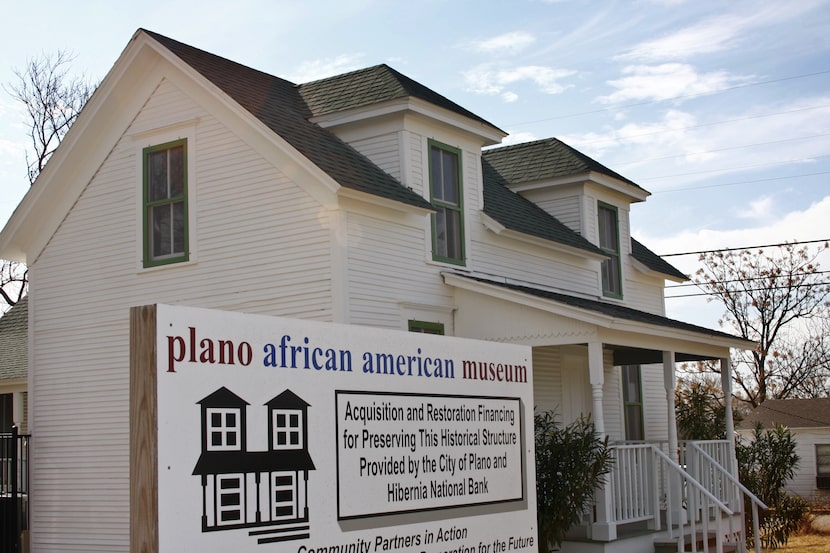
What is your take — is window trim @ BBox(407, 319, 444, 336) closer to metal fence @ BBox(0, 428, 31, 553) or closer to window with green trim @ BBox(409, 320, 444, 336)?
window with green trim @ BBox(409, 320, 444, 336)

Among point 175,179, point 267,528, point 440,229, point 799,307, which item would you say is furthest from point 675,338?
point 799,307

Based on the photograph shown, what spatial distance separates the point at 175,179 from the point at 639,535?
8609 millimetres

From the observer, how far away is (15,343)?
23.4m

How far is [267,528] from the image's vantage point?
6047 mm

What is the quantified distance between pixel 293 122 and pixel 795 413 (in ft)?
105

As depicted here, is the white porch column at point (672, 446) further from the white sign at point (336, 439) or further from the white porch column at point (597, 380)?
the white sign at point (336, 439)

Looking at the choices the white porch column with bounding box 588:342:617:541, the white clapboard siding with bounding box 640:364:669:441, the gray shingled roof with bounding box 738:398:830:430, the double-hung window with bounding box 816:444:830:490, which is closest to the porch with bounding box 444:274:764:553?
the white porch column with bounding box 588:342:617:541

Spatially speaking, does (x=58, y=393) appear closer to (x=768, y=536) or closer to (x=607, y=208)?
(x=607, y=208)

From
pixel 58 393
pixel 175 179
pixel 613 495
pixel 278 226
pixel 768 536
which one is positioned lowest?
pixel 768 536

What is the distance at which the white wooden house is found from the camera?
45.7 ft

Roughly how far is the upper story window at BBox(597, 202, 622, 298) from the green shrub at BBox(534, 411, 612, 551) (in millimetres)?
8050

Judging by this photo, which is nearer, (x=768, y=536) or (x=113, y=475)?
(x=113, y=475)

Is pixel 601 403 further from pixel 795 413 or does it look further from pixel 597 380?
pixel 795 413

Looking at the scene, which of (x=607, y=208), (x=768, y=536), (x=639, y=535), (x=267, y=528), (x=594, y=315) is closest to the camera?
(x=267, y=528)
